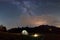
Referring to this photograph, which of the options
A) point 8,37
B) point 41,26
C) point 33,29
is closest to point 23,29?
point 33,29

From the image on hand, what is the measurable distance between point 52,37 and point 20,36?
4.22 m

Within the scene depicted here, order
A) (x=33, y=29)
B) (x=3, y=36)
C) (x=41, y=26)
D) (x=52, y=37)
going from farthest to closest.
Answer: (x=41, y=26)
(x=33, y=29)
(x=52, y=37)
(x=3, y=36)

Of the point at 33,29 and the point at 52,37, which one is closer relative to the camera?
the point at 52,37

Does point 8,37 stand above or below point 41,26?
below

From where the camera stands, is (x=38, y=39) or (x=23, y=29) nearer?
(x=38, y=39)

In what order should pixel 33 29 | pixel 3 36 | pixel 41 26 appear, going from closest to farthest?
pixel 3 36
pixel 33 29
pixel 41 26

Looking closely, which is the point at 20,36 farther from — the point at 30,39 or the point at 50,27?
the point at 50,27

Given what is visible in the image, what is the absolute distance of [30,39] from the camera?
2319cm

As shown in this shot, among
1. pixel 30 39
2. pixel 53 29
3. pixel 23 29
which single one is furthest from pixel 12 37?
pixel 53 29

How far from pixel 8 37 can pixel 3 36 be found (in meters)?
0.62

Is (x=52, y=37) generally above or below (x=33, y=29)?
below

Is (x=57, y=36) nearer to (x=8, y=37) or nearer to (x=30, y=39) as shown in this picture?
(x=30, y=39)

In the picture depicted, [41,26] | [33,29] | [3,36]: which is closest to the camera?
[3,36]

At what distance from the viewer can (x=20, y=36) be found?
2319 cm
